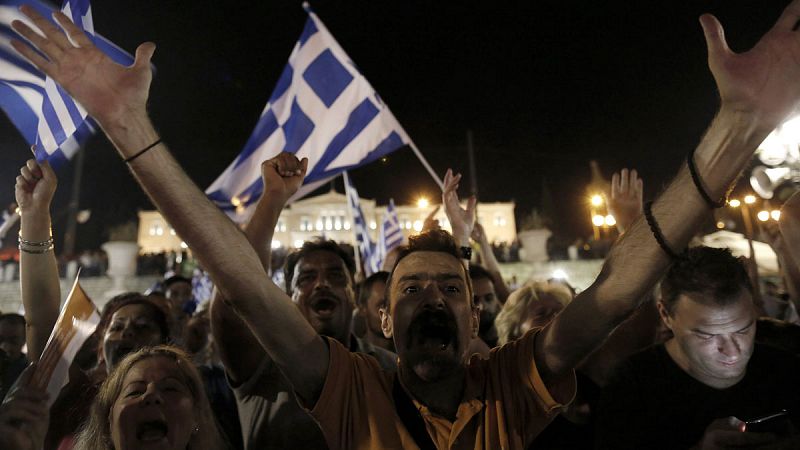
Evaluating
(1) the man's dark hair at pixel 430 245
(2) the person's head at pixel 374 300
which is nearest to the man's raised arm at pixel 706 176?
(1) the man's dark hair at pixel 430 245

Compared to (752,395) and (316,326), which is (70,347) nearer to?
(316,326)

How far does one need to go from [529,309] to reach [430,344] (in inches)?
79.6

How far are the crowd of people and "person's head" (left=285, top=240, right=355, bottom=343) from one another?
0.02 meters

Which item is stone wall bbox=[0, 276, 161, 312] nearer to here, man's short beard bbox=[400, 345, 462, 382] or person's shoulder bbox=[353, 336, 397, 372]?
person's shoulder bbox=[353, 336, 397, 372]

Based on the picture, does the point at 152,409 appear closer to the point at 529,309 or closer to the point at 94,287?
the point at 529,309

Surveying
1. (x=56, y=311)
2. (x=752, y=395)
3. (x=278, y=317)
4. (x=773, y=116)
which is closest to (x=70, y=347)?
(x=56, y=311)

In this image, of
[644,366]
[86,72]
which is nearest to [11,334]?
[86,72]

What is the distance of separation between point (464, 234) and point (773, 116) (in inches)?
116

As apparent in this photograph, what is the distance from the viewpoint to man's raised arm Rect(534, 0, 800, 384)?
64.6 inches

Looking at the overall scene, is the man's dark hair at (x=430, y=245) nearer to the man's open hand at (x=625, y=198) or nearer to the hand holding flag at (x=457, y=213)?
the man's open hand at (x=625, y=198)

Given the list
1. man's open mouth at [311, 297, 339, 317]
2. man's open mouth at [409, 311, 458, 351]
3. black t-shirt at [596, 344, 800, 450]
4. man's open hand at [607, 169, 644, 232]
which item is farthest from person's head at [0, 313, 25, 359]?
man's open hand at [607, 169, 644, 232]

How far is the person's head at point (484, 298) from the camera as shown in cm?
505

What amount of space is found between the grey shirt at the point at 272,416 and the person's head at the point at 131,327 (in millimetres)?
1160

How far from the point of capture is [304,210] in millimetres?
73875
